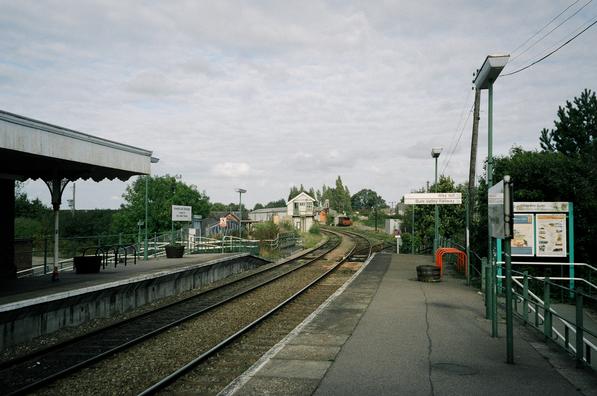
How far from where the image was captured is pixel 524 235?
14.3 metres

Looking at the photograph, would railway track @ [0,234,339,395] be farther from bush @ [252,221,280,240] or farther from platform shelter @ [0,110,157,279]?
bush @ [252,221,280,240]

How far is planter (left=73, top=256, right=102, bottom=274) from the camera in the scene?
15.9 meters

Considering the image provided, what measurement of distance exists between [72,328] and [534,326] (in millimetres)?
9359

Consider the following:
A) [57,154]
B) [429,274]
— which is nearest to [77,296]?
[57,154]

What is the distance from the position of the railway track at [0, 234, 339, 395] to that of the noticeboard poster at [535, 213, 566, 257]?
28.7 ft

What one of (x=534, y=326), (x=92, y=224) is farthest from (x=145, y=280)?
(x=92, y=224)

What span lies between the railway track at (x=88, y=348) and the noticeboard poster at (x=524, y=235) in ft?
26.7

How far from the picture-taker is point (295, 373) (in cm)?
688

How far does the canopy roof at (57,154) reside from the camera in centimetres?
1034

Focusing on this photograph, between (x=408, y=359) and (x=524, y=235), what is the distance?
8.38m

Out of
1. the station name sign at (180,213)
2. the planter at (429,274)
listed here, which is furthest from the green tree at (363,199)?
the planter at (429,274)

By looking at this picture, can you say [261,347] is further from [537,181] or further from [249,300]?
[537,181]

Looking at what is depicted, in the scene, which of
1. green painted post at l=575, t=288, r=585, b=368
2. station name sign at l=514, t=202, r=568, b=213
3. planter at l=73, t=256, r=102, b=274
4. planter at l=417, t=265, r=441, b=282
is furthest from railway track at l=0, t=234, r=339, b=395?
station name sign at l=514, t=202, r=568, b=213

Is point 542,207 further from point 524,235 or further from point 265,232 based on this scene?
point 265,232
